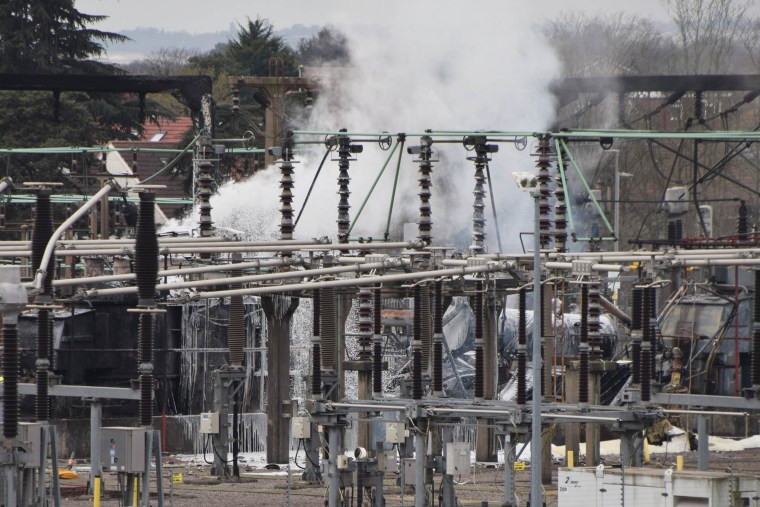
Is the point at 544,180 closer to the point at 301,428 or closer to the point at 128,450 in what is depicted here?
the point at 301,428

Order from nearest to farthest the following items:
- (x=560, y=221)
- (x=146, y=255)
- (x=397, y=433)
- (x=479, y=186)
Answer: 1. (x=146, y=255)
2. (x=397, y=433)
3. (x=560, y=221)
4. (x=479, y=186)

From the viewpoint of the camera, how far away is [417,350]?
105 feet

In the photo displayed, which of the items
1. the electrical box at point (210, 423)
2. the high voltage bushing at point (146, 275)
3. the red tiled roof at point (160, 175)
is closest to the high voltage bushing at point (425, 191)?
the electrical box at point (210, 423)

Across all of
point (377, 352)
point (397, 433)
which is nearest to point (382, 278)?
point (377, 352)

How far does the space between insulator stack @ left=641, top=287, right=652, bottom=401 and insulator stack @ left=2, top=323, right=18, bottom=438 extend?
446 inches

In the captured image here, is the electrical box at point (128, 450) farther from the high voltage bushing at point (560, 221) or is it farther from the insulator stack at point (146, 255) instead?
the high voltage bushing at point (560, 221)

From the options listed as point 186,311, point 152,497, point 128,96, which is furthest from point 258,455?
point 128,96

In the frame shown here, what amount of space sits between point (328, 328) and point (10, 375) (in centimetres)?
1391

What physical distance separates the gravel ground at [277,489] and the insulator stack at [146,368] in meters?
8.35

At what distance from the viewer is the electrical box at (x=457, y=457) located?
30766 mm

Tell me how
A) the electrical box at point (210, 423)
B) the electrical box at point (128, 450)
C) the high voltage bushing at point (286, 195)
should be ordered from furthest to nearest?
the electrical box at point (210, 423) < the high voltage bushing at point (286, 195) < the electrical box at point (128, 450)

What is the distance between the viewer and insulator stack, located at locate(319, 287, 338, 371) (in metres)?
37.5

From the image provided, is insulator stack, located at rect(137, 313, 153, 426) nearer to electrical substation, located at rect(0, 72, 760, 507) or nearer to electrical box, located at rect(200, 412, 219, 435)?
electrical substation, located at rect(0, 72, 760, 507)

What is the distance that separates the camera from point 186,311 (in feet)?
158
